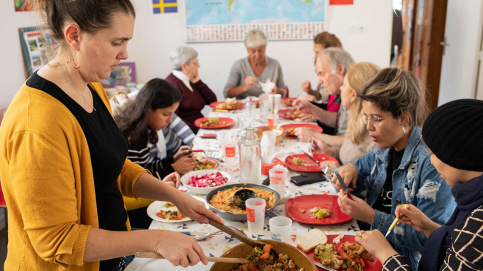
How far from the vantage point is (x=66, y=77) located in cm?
109

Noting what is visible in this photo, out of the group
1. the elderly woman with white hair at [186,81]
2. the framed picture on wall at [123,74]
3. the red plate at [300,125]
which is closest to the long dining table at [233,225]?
the red plate at [300,125]

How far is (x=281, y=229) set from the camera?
1370 millimetres

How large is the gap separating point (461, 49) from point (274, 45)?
7.06ft

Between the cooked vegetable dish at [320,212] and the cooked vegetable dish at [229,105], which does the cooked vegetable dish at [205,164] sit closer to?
the cooked vegetable dish at [320,212]

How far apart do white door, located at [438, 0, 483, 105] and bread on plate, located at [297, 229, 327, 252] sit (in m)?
3.52

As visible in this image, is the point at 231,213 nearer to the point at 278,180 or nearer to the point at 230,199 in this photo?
the point at 230,199

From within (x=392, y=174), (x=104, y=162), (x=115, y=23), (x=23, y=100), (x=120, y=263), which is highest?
(x=115, y=23)

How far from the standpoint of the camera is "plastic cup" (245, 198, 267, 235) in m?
1.41

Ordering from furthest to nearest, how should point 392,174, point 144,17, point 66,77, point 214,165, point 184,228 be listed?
point 144,17 < point 214,165 < point 392,174 < point 184,228 < point 66,77

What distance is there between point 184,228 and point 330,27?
13.7ft

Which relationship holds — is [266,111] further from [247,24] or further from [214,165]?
[247,24]

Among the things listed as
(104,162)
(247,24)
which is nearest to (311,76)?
(247,24)

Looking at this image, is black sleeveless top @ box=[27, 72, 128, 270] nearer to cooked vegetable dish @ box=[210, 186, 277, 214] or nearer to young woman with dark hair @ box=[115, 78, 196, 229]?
cooked vegetable dish @ box=[210, 186, 277, 214]

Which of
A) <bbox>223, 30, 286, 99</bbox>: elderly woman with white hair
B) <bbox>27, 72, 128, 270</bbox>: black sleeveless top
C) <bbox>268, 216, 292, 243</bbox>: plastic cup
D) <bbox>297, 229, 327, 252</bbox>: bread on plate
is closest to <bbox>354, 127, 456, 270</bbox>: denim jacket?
<bbox>297, 229, 327, 252</bbox>: bread on plate
